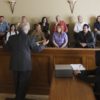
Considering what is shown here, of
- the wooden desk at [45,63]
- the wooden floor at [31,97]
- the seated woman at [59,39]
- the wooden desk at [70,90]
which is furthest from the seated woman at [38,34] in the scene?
the wooden desk at [70,90]

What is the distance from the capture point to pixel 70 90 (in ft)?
10.2

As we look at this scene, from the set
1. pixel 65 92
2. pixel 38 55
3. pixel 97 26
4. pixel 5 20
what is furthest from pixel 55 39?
pixel 65 92

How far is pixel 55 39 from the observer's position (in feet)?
22.3

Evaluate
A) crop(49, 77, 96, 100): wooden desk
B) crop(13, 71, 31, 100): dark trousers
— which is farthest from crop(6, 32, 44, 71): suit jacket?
crop(49, 77, 96, 100): wooden desk

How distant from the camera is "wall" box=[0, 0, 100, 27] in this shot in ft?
27.9

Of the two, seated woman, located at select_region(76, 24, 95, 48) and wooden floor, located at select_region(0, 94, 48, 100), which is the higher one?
seated woman, located at select_region(76, 24, 95, 48)

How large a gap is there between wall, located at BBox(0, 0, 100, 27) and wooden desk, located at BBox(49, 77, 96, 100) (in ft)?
17.2

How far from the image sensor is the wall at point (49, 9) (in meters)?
8.50

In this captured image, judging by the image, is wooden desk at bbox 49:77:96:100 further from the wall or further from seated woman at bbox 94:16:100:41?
the wall

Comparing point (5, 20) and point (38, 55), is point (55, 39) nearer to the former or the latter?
point (38, 55)

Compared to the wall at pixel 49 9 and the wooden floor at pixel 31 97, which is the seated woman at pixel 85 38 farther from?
the wooden floor at pixel 31 97

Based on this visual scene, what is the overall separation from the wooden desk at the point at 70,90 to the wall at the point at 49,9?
17.2ft

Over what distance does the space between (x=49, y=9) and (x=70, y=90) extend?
586 centimetres

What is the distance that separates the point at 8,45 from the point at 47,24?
3809 millimetres
